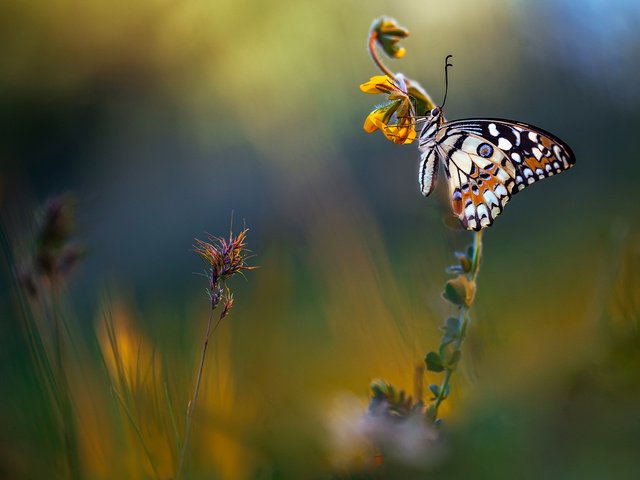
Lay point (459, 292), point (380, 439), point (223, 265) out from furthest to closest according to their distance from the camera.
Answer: point (459, 292) < point (223, 265) < point (380, 439)

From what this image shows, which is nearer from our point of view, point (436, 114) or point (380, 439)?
point (380, 439)

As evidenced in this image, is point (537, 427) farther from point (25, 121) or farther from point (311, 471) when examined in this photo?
point (25, 121)

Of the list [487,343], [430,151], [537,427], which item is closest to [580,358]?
[537,427]

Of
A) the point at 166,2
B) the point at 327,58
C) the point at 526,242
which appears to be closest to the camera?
the point at 526,242

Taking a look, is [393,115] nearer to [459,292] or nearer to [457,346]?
[459,292]

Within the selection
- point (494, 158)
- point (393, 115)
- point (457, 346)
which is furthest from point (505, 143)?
point (457, 346)

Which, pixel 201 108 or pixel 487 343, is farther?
pixel 201 108

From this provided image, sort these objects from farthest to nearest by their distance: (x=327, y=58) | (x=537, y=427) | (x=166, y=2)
Result: (x=166, y=2) < (x=327, y=58) < (x=537, y=427)
